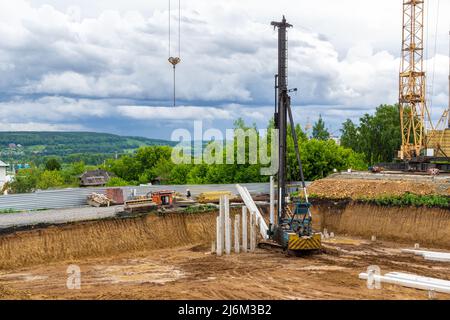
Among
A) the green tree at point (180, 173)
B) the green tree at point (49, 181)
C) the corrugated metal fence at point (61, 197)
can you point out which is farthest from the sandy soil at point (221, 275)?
the green tree at point (49, 181)

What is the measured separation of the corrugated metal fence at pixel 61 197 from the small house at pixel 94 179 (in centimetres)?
4098

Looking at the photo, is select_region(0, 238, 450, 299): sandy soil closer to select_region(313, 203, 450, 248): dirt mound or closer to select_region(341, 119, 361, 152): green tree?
select_region(313, 203, 450, 248): dirt mound

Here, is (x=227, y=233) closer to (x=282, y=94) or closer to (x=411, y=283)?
(x=282, y=94)

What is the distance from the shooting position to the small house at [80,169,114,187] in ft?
265

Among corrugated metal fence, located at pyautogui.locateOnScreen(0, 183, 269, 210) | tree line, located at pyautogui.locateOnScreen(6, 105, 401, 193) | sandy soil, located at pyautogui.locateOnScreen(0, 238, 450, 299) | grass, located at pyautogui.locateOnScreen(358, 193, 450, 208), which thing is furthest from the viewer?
tree line, located at pyautogui.locateOnScreen(6, 105, 401, 193)

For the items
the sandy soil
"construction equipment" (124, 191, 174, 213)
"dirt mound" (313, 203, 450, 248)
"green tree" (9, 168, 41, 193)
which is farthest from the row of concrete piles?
"green tree" (9, 168, 41, 193)

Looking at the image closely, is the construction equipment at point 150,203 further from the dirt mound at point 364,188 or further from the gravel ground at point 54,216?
the dirt mound at point 364,188

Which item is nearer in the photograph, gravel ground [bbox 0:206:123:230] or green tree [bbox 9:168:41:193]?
gravel ground [bbox 0:206:123:230]

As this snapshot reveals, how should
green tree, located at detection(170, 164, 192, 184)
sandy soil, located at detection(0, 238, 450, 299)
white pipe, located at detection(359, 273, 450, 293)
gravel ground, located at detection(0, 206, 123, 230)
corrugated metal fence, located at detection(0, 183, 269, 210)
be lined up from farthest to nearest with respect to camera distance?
green tree, located at detection(170, 164, 192, 184)
corrugated metal fence, located at detection(0, 183, 269, 210)
gravel ground, located at detection(0, 206, 123, 230)
sandy soil, located at detection(0, 238, 450, 299)
white pipe, located at detection(359, 273, 450, 293)

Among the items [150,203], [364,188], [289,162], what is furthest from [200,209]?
[289,162]

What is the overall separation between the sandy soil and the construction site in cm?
5

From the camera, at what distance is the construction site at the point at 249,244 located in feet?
65.3

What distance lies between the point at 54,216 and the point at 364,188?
65.7 feet
